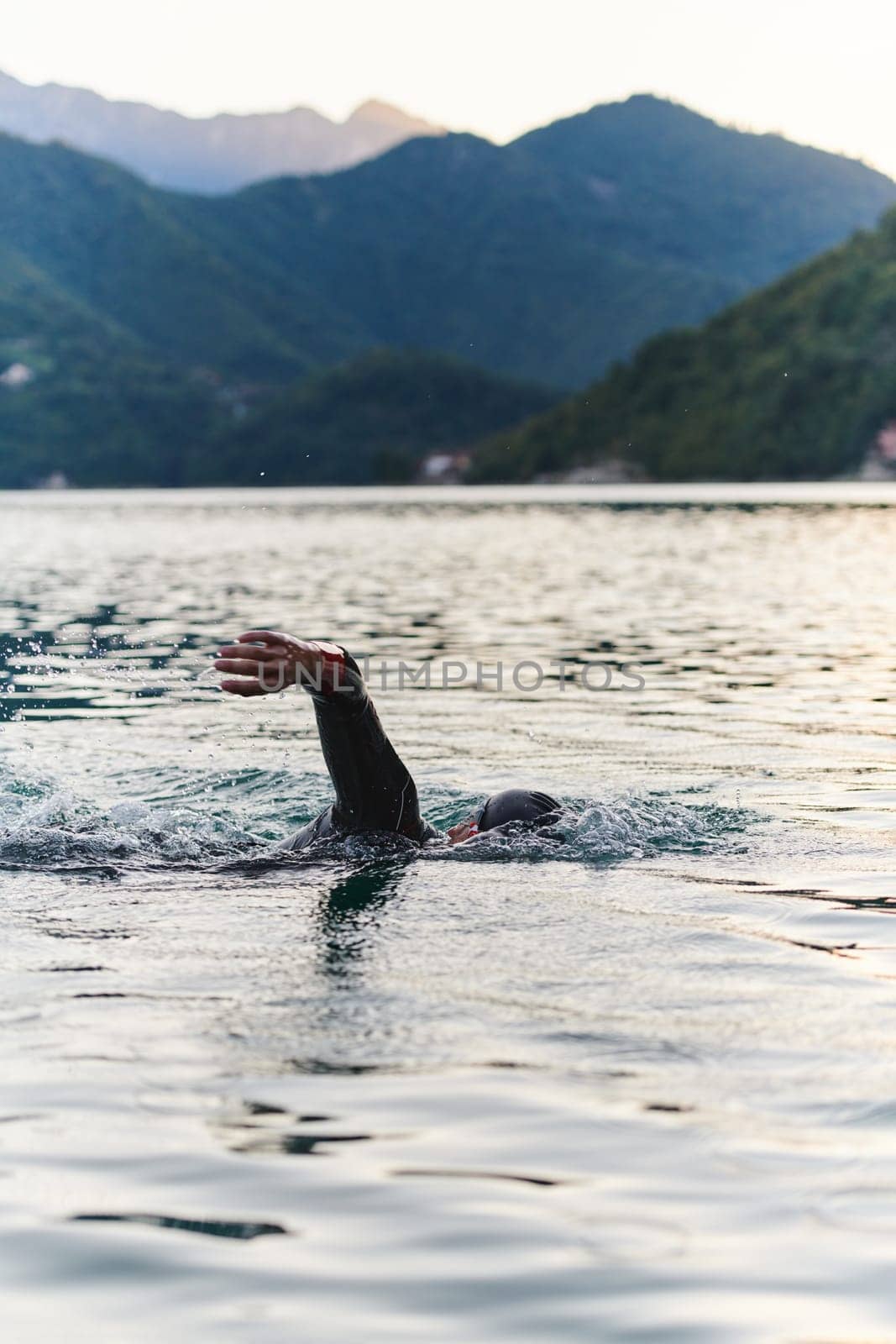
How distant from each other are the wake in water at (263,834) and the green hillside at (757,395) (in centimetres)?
13695

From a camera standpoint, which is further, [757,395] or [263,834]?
[757,395]

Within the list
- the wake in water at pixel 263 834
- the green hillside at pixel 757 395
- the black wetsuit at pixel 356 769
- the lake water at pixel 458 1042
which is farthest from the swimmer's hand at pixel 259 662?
the green hillside at pixel 757 395

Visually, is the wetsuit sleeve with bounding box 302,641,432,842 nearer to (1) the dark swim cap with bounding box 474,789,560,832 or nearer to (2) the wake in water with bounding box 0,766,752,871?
(2) the wake in water with bounding box 0,766,752,871

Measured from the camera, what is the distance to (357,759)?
8016 millimetres

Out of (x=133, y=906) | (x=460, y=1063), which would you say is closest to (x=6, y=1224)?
(x=460, y=1063)

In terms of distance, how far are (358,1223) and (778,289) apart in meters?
190

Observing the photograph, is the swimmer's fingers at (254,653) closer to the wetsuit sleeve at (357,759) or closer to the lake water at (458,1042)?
the wetsuit sleeve at (357,759)

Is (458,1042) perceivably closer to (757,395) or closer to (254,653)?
(254,653)

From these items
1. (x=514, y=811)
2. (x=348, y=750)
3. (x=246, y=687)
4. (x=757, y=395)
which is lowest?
(x=514, y=811)

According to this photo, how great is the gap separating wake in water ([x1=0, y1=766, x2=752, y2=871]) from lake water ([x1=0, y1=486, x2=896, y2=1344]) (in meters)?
0.04

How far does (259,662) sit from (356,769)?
1.41 meters

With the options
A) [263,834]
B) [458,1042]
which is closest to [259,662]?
[458,1042]

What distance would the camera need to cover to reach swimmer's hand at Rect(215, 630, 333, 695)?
681 centimetres

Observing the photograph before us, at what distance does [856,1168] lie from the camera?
175 inches
